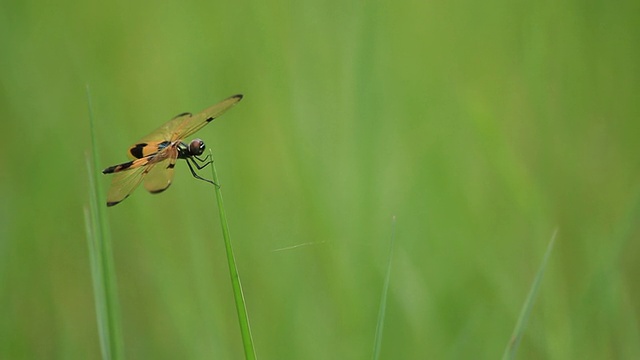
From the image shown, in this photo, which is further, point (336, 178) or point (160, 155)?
point (336, 178)

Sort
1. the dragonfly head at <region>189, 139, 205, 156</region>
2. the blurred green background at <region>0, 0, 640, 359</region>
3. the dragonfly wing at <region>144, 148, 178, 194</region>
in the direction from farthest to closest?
the blurred green background at <region>0, 0, 640, 359</region> → the dragonfly head at <region>189, 139, 205, 156</region> → the dragonfly wing at <region>144, 148, 178, 194</region>

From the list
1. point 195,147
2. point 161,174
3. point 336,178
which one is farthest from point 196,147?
point 336,178

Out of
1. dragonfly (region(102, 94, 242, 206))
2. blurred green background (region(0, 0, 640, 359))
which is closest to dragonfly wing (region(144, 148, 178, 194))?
dragonfly (region(102, 94, 242, 206))

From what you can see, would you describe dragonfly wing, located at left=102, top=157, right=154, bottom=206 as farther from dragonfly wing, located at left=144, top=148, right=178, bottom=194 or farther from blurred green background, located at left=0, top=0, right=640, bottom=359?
blurred green background, located at left=0, top=0, right=640, bottom=359

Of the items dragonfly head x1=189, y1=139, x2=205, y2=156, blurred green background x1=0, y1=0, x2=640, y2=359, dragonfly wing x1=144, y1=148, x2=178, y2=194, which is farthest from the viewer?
blurred green background x1=0, y1=0, x2=640, y2=359

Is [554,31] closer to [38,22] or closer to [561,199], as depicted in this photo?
[561,199]

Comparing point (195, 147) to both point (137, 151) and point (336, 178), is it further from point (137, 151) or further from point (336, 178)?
point (336, 178)
